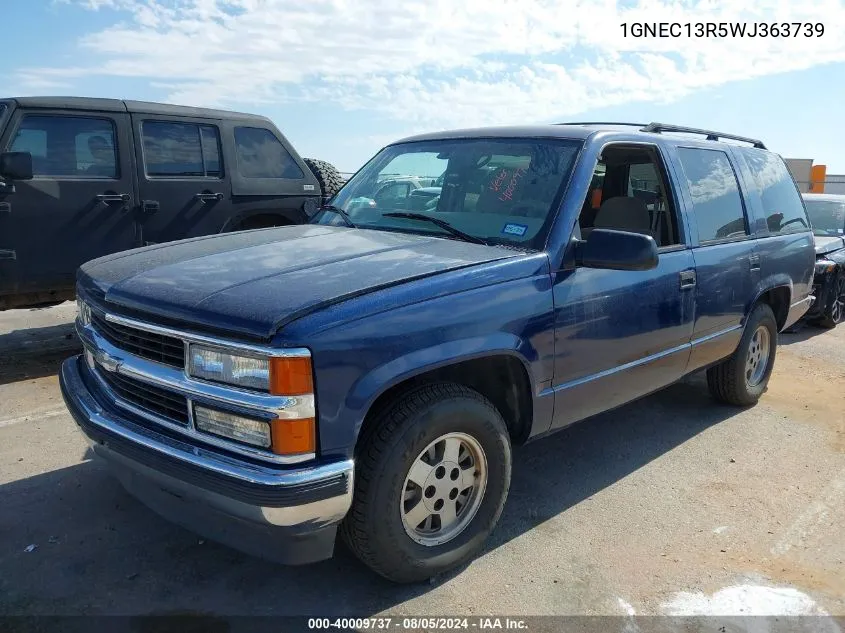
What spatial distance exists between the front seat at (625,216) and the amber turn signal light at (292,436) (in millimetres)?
2453

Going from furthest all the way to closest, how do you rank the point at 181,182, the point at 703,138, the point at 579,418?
the point at 181,182 < the point at 703,138 < the point at 579,418

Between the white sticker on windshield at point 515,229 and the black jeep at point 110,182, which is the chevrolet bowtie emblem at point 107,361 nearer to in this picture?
the white sticker on windshield at point 515,229

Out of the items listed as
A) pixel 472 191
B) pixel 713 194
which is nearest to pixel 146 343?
pixel 472 191

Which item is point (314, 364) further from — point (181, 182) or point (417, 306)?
point (181, 182)

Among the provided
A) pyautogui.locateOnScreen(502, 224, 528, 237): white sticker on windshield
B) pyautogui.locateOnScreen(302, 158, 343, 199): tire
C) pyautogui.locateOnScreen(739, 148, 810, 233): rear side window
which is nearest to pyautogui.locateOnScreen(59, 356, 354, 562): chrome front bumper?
pyautogui.locateOnScreen(502, 224, 528, 237): white sticker on windshield

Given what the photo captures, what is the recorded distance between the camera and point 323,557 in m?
2.57

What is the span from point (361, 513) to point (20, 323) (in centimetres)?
649

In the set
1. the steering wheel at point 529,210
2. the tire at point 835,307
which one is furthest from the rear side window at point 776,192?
the tire at point 835,307

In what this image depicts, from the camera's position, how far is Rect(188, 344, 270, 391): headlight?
2393 millimetres

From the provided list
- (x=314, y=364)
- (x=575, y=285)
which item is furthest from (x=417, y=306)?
(x=575, y=285)

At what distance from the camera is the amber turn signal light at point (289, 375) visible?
7.73 ft

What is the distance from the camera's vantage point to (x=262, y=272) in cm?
287

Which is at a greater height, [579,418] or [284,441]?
[284,441]

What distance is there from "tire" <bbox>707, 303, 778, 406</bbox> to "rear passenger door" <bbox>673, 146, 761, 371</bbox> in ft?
0.80
